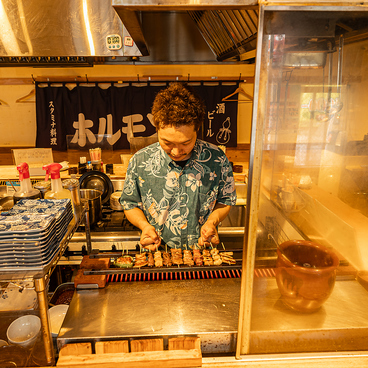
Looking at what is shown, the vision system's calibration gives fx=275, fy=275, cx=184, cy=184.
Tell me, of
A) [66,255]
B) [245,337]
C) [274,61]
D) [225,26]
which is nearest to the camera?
[274,61]

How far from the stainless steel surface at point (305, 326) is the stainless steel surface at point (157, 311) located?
0.45 feet

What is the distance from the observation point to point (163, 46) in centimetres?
371

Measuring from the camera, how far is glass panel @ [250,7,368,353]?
2.73 ft

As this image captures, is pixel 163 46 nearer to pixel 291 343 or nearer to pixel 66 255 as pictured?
pixel 66 255

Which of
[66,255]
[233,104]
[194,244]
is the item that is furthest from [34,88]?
[194,244]

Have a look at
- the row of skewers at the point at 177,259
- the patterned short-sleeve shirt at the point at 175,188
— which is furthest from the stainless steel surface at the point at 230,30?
the row of skewers at the point at 177,259

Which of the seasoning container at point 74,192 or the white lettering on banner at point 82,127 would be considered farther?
the white lettering on banner at point 82,127

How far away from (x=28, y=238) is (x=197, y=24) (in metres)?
3.11

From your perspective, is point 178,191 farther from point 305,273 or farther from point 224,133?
point 224,133

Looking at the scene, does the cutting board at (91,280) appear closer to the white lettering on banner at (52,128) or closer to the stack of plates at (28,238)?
the stack of plates at (28,238)

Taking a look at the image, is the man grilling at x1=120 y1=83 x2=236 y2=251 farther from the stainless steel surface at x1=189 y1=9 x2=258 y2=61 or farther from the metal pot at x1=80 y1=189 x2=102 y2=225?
the metal pot at x1=80 y1=189 x2=102 y2=225

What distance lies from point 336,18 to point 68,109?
5.81 meters

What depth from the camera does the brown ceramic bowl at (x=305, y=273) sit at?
99 centimetres

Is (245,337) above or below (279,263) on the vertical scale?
below
